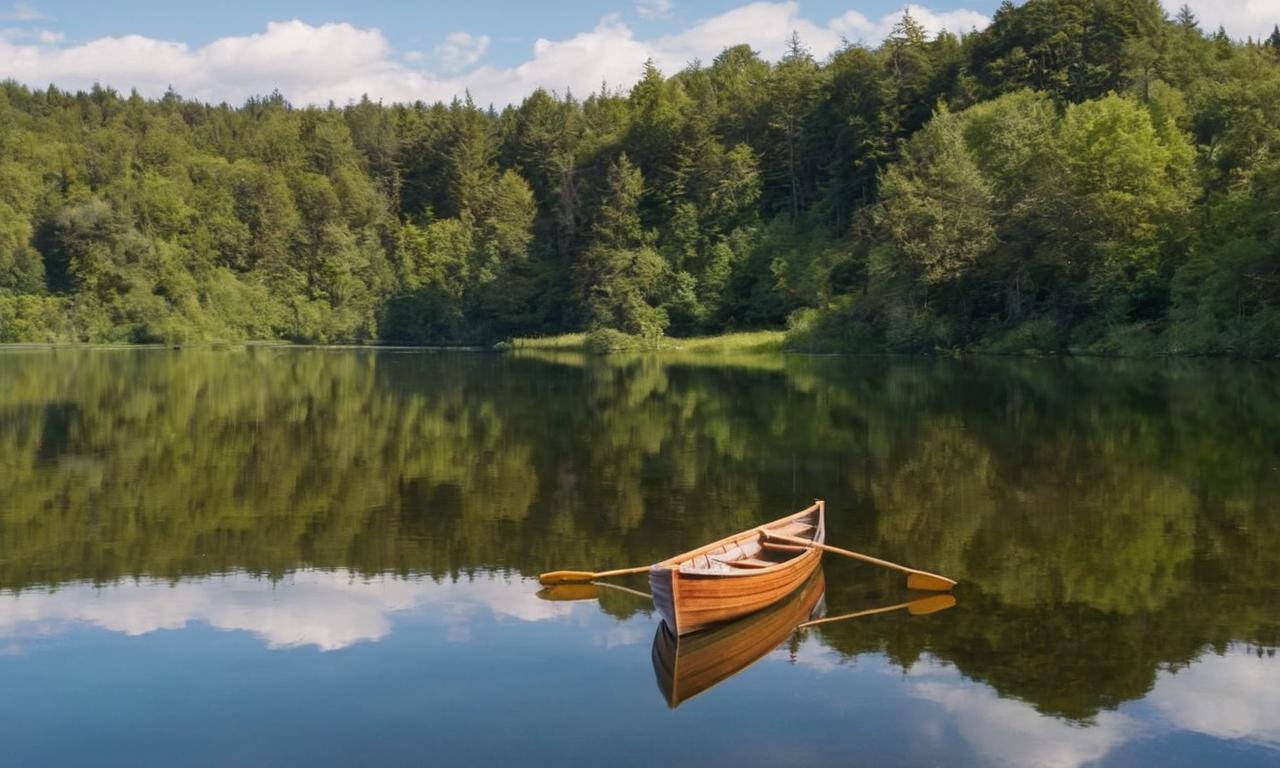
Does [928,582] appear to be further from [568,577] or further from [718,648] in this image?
[568,577]

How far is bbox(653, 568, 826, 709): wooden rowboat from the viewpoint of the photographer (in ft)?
37.2

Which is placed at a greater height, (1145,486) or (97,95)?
(97,95)

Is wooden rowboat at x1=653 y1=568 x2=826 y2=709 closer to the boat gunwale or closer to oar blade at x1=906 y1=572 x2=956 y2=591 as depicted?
the boat gunwale

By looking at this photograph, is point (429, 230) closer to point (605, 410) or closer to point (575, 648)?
point (605, 410)

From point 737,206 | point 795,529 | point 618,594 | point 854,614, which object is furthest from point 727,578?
point 737,206

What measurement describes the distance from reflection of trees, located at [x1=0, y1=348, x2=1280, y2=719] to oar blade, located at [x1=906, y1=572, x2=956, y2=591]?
0.28 metres

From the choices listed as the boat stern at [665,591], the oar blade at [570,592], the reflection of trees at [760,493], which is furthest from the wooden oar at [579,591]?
the boat stern at [665,591]

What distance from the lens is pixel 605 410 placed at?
37656mm

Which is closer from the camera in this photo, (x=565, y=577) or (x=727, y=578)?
(x=727, y=578)

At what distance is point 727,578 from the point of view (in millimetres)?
12500

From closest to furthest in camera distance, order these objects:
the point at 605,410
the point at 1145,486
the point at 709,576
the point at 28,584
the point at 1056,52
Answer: the point at 709,576 → the point at 28,584 → the point at 1145,486 → the point at 605,410 → the point at 1056,52

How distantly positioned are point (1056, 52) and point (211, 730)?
8796 cm

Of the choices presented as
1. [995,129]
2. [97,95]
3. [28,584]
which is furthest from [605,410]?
[97,95]

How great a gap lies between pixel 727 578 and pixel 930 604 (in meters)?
2.96
